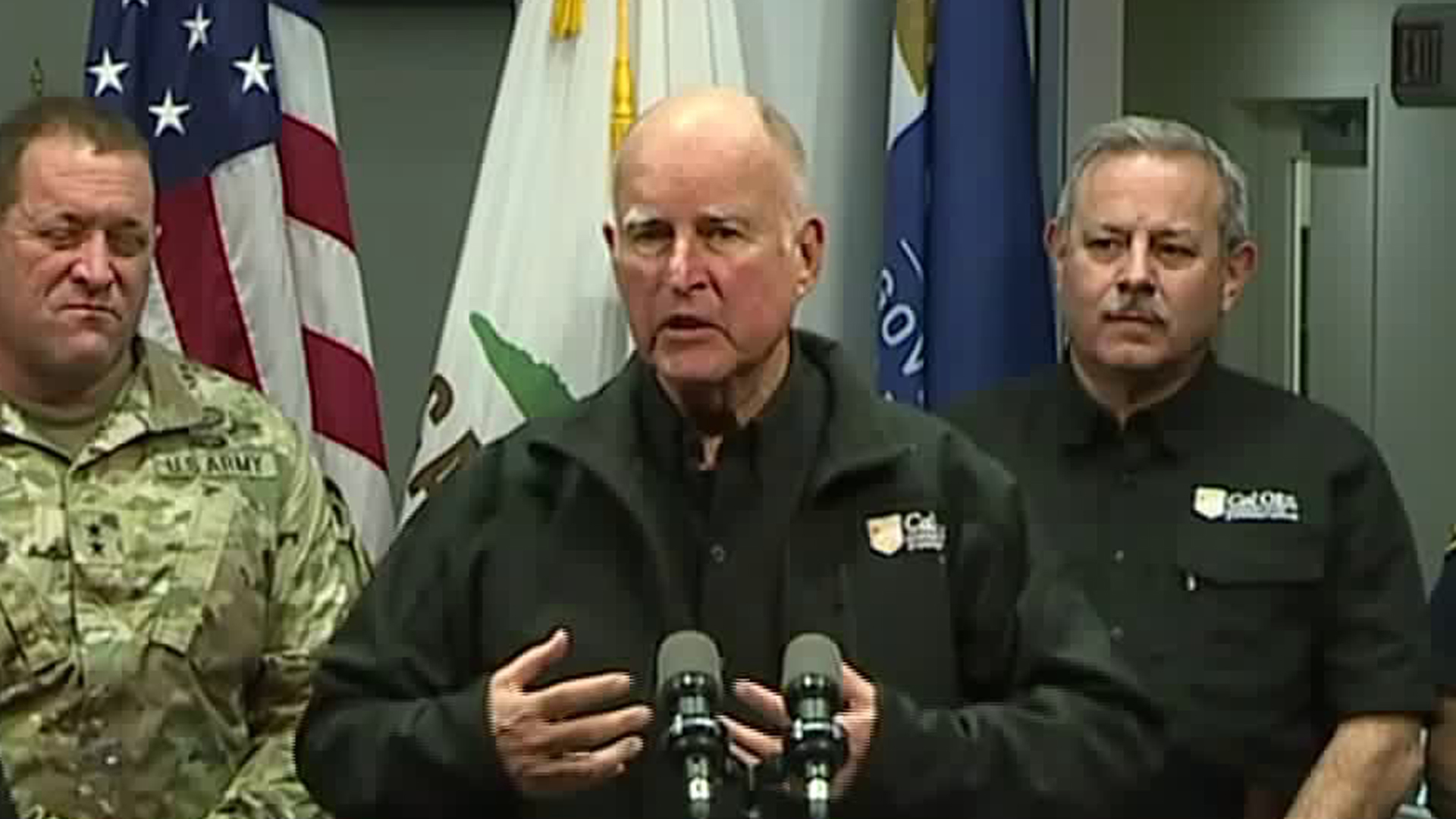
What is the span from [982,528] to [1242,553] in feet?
2.21

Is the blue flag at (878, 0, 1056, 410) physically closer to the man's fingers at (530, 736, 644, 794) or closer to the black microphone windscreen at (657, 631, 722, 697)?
the man's fingers at (530, 736, 644, 794)

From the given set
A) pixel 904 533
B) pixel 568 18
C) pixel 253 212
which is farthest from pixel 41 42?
pixel 904 533

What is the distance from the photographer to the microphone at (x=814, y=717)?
187cm

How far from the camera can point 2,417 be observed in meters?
2.81

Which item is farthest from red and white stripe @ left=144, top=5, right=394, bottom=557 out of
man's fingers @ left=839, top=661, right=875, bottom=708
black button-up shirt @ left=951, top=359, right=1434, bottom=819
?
man's fingers @ left=839, top=661, right=875, bottom=708

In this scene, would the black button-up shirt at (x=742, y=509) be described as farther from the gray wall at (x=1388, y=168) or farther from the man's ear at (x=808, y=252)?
the gray wall at (x=1388, y=168)

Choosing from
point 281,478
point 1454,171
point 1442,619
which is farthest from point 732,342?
point 1454,171

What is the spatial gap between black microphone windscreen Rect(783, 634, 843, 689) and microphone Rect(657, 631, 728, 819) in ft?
0.18

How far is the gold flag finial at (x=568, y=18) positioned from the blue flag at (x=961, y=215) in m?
0.47

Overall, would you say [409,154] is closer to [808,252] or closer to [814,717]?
[808,252]

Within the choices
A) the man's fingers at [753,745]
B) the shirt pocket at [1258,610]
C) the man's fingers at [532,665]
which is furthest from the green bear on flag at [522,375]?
the man's fingers at [753,745]

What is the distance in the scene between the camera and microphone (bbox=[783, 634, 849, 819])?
1874 millimetres

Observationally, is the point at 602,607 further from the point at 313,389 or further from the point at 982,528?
the point at 313,389

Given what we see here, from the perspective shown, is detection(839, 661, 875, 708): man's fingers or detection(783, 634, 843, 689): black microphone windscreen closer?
detection(783, 634, 843, 689): black microphone windscreen
